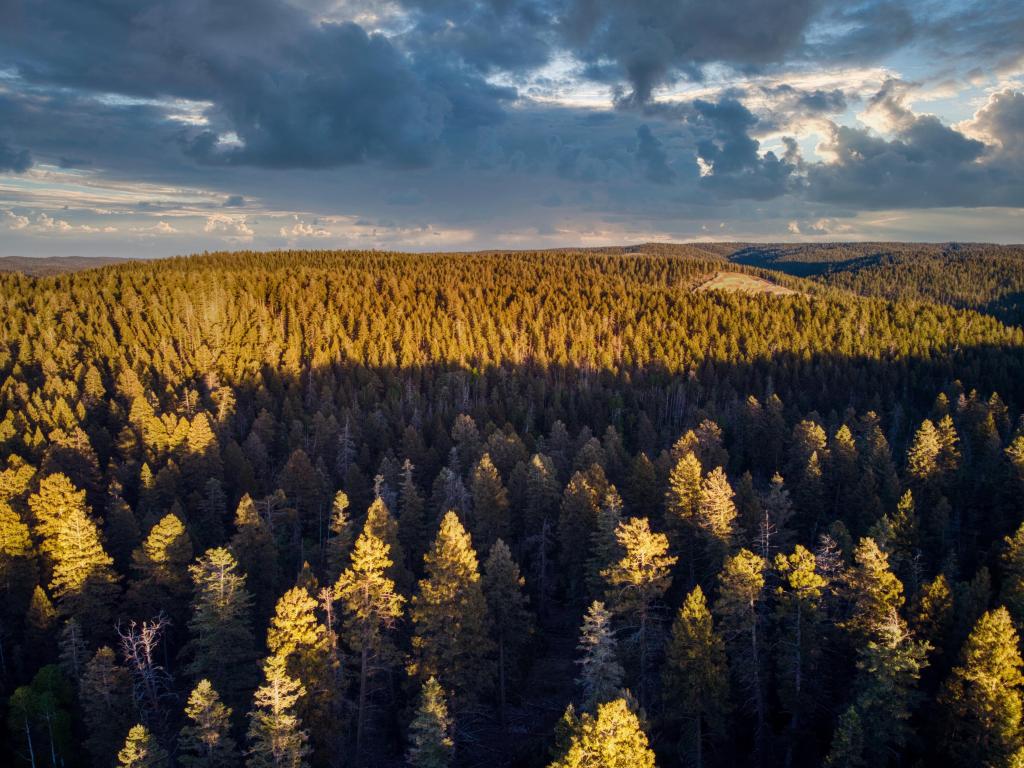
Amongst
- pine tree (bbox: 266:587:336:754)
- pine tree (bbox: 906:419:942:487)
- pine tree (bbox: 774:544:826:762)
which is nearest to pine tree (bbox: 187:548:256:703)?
pine tree (bbox: 266:587:336:754)

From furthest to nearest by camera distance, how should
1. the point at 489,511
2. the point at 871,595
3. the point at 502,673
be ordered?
1. the point at 489,511
2. the point at 502,673
3. the point at 871,595

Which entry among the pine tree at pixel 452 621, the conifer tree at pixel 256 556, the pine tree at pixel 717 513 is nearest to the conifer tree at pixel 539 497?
the pine tree at pixel 717 513

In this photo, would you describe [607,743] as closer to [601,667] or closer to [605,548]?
[601,667]

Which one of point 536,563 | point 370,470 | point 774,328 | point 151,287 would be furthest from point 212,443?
point 774,328

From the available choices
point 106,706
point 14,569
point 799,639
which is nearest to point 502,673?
point 799,639

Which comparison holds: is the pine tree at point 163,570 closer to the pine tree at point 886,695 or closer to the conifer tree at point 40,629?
the conifer tree at point 40,629

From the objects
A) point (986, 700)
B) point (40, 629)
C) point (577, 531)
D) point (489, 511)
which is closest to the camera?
point (986, 700)
